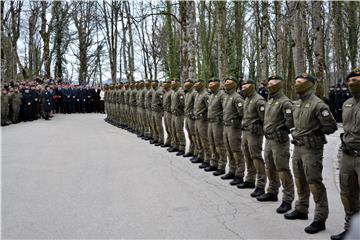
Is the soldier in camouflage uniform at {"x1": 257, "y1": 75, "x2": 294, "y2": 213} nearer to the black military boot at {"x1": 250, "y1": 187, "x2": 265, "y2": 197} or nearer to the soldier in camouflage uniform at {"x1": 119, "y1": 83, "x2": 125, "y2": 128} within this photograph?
the black military boot at {"x1": 250, "y1": 187, "x2": 265, "y2": 197}

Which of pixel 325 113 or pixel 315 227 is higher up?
pixel 325 113

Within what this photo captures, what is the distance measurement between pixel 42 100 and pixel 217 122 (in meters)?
16.4

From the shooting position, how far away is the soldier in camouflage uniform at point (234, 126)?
8.59 metres

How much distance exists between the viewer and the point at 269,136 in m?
6.79

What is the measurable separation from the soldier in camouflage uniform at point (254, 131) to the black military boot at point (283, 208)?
885 millimetres

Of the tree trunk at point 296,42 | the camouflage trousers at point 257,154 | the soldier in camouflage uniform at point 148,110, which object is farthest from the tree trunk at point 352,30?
the camouflage trousers at point 257,154

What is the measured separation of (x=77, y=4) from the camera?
4375cm

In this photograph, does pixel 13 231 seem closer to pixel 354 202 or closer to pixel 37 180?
pixel 37 180

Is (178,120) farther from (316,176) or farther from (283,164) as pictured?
(316,176)

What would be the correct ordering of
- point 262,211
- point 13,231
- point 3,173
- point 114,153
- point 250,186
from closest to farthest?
point 13,231
point 262,211
point 250,186
point 3,173
point 114,153

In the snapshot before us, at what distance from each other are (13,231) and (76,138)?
9849mm

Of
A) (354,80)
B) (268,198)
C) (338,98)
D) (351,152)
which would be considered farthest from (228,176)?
(338,98)

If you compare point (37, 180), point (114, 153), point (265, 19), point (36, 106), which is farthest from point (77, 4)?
point (37, 180)

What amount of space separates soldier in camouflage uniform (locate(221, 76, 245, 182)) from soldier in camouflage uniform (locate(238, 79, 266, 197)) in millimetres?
617
